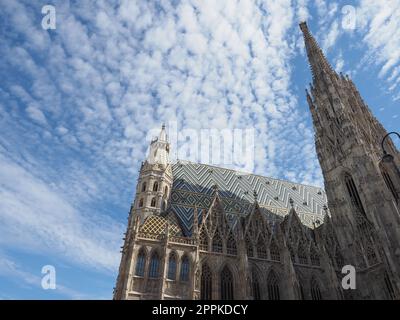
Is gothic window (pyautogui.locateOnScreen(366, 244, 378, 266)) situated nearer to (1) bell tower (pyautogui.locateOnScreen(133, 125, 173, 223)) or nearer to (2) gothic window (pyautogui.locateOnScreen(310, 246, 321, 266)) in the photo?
(2) gothic window (pyautogui.locateOnScreen(310, 246, 321, 266))

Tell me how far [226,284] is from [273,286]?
4.35 meters

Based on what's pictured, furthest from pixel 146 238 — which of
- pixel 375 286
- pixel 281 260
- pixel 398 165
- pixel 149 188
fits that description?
pixel 398 165

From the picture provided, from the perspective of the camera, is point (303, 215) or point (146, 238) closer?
point (146, 238)

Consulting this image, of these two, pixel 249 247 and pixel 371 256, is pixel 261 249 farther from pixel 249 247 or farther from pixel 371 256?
pixel 371 256

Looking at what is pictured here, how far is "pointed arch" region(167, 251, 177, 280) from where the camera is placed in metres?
24.0

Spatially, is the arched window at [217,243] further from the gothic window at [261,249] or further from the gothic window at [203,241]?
the gothic window at [261,249]

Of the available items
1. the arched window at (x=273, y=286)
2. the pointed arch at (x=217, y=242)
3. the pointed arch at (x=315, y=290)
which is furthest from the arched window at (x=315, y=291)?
the pointed arch at (x=217, y=242)

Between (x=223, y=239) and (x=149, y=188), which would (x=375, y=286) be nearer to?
(x=223, y=239)

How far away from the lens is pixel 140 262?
24.0 m

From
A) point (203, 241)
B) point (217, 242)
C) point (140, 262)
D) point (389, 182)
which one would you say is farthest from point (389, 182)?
point (140, 262)

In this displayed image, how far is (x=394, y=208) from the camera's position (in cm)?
2725

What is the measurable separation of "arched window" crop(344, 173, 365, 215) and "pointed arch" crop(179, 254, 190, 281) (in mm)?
18053

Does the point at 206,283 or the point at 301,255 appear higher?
the point at 301,255
